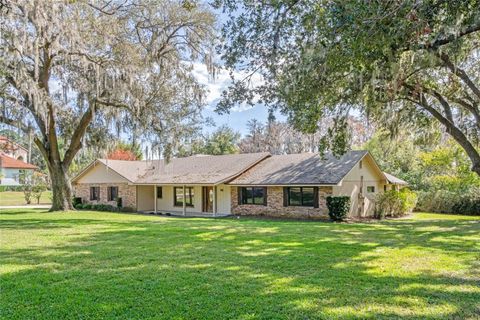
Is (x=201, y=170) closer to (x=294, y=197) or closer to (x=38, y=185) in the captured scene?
(x=294, y=197)

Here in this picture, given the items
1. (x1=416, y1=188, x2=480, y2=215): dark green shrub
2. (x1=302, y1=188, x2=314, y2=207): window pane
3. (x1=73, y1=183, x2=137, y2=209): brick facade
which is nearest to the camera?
(x1=302, y1=188, x2=314, y2=207): window pane

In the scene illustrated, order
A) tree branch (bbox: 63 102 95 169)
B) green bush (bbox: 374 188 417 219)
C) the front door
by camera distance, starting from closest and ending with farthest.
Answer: tree branch (bbox: 63 102 95 169), green bush (bbox: 374 188 417 219), the front door

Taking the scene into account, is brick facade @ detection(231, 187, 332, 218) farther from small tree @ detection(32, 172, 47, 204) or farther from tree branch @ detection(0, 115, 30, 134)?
small tree @ detection(32, 172, 47, 204)

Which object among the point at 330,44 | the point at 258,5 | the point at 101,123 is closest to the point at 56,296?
the point at 330,44

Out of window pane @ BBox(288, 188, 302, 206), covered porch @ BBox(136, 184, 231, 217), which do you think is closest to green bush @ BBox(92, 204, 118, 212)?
covered porch @ BBox(136, 184, 231, 217)

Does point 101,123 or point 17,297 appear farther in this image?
point 101,123

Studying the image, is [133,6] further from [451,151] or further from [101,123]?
[451,151]

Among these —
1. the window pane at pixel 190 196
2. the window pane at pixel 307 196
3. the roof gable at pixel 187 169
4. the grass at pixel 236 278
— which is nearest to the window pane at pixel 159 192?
the roof gable at pixel 187 169

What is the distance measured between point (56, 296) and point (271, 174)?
656 inches

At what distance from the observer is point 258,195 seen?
21.0m

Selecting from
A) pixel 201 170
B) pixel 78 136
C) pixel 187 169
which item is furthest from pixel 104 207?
pixel 78 136

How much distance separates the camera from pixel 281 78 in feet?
27.4

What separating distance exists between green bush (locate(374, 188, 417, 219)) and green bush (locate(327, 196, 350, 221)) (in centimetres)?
Result: 361

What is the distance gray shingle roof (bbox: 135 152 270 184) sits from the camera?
875 inches
